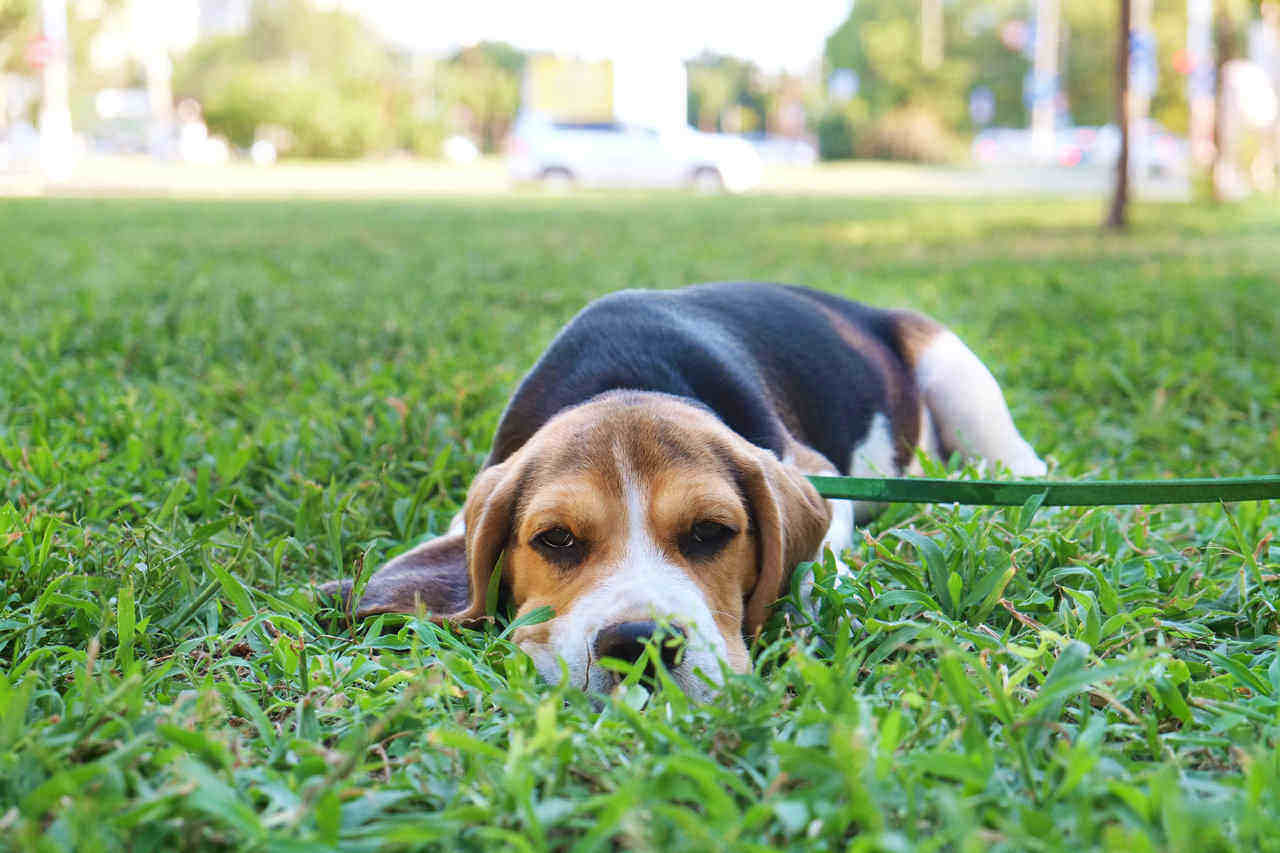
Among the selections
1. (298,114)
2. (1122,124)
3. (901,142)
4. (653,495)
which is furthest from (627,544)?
(901,142)

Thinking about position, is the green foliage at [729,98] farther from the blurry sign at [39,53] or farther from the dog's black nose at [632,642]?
the dog's black nose at [632,642]

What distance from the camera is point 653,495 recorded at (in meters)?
3.06

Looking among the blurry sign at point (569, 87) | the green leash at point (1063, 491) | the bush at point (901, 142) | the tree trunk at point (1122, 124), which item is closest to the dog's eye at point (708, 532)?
the green leash at point (1063, 491)

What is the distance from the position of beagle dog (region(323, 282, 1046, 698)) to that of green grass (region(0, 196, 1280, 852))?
0.14m

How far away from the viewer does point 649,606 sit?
278 centimetres

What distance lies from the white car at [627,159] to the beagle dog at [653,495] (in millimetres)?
30355

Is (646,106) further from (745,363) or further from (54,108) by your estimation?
(745,363)

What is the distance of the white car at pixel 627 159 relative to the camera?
34812 millimetres

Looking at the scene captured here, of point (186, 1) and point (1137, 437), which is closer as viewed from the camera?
point (1137, 437)

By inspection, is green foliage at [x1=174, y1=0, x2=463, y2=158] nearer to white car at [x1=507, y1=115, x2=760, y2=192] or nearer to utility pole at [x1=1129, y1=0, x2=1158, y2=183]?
white car at [x1=507, y1=115, x2=760, y2=192]

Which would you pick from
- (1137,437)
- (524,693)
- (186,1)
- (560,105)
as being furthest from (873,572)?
(186,1)

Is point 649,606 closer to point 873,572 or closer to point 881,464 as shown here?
point 873,572

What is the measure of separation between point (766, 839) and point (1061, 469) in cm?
321

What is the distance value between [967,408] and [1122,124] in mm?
11900
